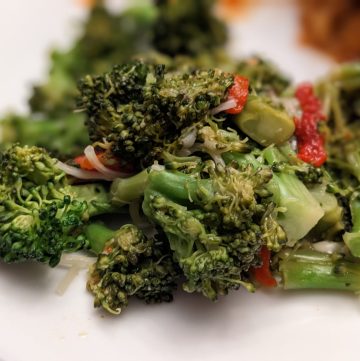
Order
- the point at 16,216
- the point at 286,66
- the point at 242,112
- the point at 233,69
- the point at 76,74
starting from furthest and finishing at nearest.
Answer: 1. the point at 286,66
2. the point at 76,74
3. the point at 233,69
4. the point at 242,112
5. the point at 16,216

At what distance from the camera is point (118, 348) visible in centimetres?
204

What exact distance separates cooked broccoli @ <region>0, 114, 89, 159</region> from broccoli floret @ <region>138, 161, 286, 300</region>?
1.09 metres

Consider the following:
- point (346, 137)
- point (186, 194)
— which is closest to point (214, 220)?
point (186, 194)

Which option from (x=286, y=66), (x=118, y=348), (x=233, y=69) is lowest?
(x=118, y=348)

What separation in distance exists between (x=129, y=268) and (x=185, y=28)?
1.99 meters

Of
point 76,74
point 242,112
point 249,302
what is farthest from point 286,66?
point 249,302

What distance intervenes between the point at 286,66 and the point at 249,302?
2.04m

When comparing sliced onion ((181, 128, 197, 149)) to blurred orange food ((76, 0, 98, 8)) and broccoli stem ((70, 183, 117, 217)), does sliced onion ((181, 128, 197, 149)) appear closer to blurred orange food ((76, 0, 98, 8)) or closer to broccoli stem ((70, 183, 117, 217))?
broccoli stem ((70, 183, 117, 217))

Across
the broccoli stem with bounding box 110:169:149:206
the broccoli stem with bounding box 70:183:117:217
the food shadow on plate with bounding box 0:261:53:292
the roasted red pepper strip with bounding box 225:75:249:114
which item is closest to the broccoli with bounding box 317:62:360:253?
the roasted red pepper strip with bounding box 225:75:249:114

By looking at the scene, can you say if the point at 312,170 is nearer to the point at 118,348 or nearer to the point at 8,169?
the point at 118,348

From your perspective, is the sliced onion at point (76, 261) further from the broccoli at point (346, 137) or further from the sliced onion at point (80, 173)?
the broccoli at point (346, 137)

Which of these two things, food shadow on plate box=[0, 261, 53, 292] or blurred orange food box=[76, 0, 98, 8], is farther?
blurred orange food box=[76, 0, 98, 8]

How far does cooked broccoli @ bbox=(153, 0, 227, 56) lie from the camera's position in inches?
143

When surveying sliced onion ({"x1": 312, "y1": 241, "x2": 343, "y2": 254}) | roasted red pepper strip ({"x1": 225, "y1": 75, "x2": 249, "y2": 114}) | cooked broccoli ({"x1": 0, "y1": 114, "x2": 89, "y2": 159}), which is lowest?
cooked broccoli ({"x1": 0, "y1": 114, "x2": 89, "y2": 159})
